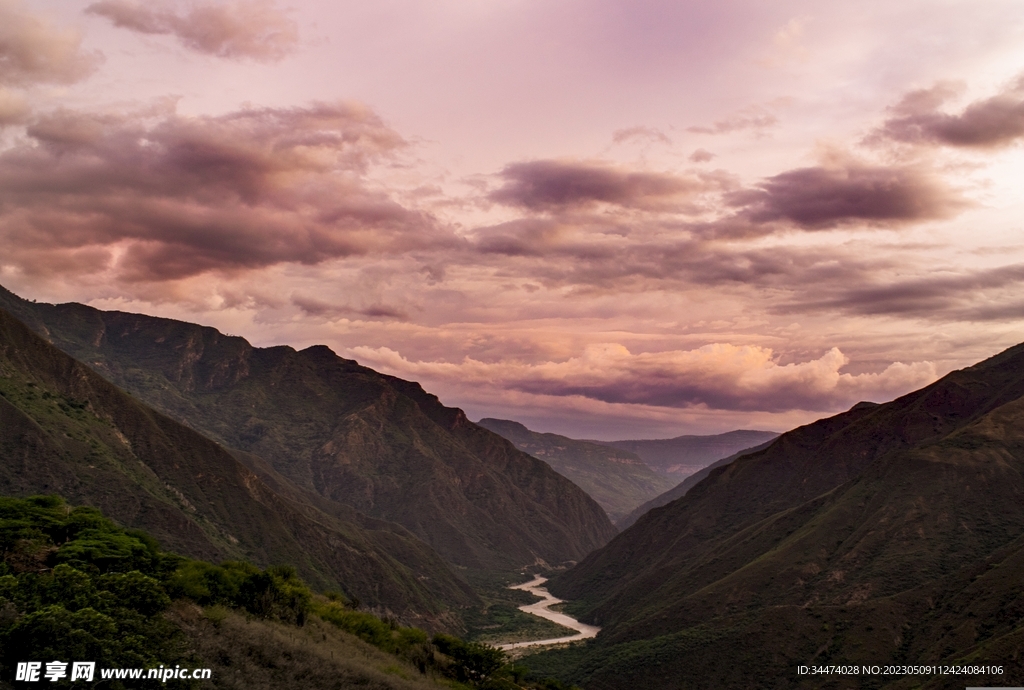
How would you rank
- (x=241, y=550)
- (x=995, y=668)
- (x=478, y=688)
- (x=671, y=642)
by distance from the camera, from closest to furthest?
(x=478, y=688)
(x=995, y=668)
(x=671, y=642)
(x=241, y=550)

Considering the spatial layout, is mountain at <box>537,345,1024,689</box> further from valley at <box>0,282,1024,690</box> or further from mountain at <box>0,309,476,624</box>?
mountain at <box>0,309,476,624</box>

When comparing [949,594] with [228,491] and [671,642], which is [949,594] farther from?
[228,491]

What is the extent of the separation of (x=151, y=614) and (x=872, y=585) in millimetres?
116222

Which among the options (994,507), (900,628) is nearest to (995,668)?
(900,628)

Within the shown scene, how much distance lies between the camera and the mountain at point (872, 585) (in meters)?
103

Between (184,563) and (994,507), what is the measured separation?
14129 cm

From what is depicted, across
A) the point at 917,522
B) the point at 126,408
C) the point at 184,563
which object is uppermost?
the point at 126,408

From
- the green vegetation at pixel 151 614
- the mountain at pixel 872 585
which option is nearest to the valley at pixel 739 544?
the mountain at pixel 872 585

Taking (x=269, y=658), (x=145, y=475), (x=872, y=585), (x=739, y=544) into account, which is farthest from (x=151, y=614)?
(x=739, y=544)

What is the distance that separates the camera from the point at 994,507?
13612 centimetres

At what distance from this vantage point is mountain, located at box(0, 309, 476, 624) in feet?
397

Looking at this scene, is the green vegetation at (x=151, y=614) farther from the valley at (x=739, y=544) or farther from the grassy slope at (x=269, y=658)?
the valley at (x=739, y=544)

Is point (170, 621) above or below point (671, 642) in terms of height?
above

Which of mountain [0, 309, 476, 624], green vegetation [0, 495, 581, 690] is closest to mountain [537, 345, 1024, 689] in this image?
green vegetation [0, 495, 581, 690]
